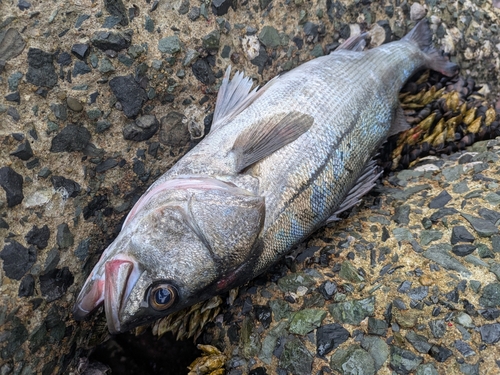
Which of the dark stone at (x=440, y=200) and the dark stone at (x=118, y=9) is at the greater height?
the dark stone at (x=118, y=9)

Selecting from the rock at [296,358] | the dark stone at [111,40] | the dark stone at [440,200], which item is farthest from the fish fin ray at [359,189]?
the dark stone at [111,40]

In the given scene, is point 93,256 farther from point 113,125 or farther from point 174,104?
point 174,104

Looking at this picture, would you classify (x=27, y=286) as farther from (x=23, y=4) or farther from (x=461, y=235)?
(x=461, y=235)

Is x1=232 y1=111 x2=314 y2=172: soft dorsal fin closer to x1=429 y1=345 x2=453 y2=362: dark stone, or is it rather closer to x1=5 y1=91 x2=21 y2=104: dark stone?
x1=5 y1=91 x2=21 y2=104: dark stone

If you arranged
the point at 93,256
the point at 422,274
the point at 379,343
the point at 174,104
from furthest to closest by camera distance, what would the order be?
the point at 174,104, the point at 93,256, the point at 422,274, the point at 379,343

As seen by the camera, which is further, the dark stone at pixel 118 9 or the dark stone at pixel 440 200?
the dark stone at pixel 440 200

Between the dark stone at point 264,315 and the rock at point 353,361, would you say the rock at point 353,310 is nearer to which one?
the rock at point 353,361

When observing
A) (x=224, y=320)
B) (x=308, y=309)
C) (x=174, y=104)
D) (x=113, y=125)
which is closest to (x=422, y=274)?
(x=308, y=309)

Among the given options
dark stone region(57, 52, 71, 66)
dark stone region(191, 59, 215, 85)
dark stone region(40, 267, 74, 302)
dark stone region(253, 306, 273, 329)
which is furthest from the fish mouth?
dark stone region(191, 59, 215, 85)
